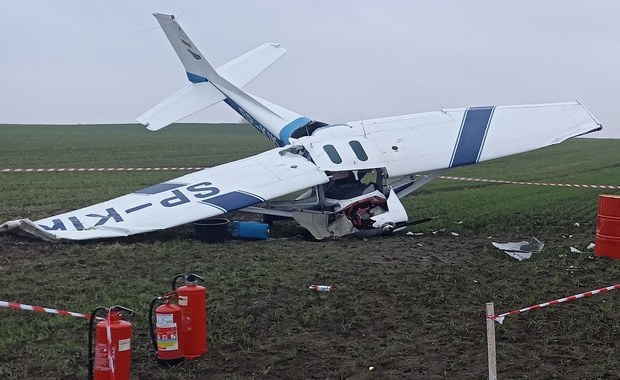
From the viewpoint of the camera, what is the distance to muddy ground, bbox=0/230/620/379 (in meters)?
5.71

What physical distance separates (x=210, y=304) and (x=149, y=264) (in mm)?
2116

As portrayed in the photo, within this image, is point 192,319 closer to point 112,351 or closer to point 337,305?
point 112,351

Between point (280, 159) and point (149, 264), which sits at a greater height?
point (280, 159)

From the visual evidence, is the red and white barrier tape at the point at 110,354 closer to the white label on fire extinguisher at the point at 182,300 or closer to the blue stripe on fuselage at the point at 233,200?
the white label on fire extinguisher at the point at 182,300

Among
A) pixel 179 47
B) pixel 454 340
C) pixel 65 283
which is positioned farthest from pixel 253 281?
pixel 179 47

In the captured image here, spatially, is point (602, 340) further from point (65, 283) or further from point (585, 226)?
point (585, 226)

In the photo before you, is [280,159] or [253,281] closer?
[253,281]

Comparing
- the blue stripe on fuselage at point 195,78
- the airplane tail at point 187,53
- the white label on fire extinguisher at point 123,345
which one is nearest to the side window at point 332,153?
the airplane tail at point 187,53

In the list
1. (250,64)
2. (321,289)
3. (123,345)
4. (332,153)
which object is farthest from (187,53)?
(123,345)

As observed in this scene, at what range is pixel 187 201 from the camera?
36.3ft

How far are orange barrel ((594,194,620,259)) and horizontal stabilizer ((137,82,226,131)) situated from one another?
8.36m

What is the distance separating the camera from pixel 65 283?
8.04 meters

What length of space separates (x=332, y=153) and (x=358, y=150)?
0.52 meters

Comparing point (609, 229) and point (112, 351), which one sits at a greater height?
point (609, 229)
